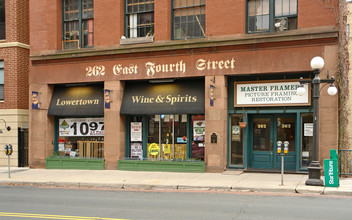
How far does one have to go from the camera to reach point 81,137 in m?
18.7

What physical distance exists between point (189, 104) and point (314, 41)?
224 inches

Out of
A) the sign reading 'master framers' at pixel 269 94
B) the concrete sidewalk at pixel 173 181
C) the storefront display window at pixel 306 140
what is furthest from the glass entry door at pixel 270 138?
the concrete sidewalk at pixel 173 181

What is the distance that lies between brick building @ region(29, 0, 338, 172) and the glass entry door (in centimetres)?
4

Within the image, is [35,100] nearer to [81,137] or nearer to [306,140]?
[81,137]

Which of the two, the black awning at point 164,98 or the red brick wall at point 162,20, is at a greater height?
the red brick wall at point 162,20

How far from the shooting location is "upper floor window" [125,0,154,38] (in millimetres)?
17422

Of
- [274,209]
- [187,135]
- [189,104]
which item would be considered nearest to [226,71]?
[189,104]

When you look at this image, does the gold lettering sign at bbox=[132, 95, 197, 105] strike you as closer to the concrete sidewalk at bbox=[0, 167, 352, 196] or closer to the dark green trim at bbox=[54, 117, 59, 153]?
the concrete sidewalk at bbox=[0, 167, 352, 196]

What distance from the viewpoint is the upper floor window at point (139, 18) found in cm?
1742

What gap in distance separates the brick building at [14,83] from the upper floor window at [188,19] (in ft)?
29.4

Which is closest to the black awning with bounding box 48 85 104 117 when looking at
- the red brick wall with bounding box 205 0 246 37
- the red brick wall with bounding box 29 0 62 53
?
the red brick wall with bounding box 29 0 62 53

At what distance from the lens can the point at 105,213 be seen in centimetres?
899

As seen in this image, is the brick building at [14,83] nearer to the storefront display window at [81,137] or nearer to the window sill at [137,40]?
the storefront display window at [81,137]

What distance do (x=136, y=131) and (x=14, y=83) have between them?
747 centimetres
